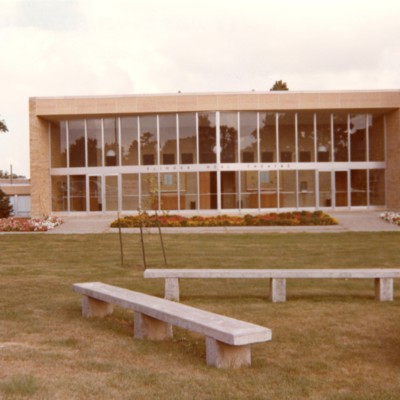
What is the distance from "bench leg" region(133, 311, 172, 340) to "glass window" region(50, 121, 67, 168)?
2500 centimetres

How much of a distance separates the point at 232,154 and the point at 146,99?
499 centimetres

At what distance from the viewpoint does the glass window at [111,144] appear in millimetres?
29781

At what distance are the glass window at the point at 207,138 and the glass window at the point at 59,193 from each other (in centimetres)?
723

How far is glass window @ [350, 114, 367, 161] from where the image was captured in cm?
2980

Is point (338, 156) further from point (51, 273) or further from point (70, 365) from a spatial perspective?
point (70, 365)

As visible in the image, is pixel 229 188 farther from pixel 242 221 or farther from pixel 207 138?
pixel 242 221

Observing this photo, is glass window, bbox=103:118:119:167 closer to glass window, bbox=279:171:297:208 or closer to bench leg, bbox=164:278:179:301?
glass window, bbox=279:171:297:208

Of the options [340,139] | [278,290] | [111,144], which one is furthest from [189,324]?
[340,139]

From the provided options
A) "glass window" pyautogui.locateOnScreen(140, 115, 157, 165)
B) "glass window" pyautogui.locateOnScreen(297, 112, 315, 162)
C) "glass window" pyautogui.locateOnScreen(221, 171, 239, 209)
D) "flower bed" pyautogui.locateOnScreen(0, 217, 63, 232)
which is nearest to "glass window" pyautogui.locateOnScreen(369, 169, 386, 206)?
"glass window" pyautogui.locateOnScreen(297, 112, 315, 162)

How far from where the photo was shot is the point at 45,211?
29.4m

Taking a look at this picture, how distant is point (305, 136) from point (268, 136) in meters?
1.88

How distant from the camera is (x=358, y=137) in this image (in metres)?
29.9

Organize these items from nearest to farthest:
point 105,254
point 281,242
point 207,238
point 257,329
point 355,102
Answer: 1. point 257,329
2. point 105,254
3. point 281,242
4. point 207,238
5. point 355,102

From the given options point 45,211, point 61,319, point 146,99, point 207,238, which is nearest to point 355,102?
point 146,99
